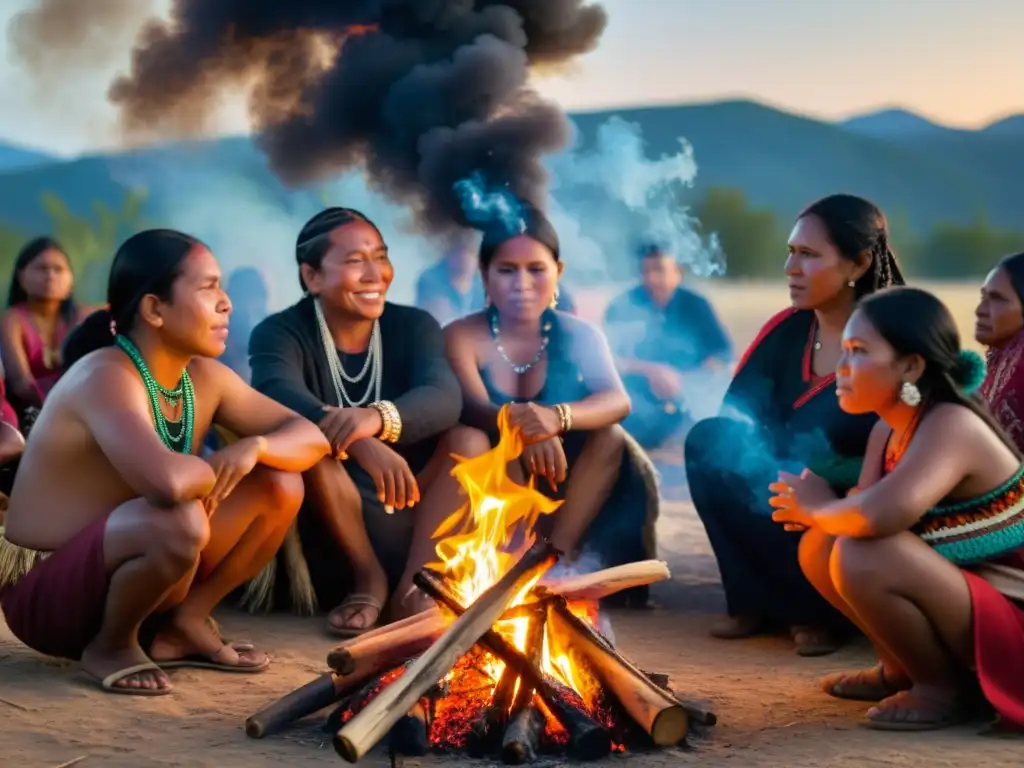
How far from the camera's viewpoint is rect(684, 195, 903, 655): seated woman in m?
4.68

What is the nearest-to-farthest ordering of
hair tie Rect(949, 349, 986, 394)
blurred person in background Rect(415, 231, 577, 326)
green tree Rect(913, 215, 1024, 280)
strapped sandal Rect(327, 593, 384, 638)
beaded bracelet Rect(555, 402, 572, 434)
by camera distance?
hair tie Rect(949, 349, 986, 394) < strapped sandal Rect(327, 593, 384, 638) < beaded bracelet Rect(555, 402, 572, 434) < blurred person in background Rect(415, 231, 577, 326) < green tree Rect(913, 215, 1024, 280)

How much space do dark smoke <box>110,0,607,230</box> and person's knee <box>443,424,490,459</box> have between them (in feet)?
3.41

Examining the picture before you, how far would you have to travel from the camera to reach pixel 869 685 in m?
4.01

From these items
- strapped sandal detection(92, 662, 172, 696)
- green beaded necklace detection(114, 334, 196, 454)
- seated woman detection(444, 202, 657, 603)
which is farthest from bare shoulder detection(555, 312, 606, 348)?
strapped sandal detection(92, 662, 172, 696)

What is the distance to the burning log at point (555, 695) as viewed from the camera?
343 cm

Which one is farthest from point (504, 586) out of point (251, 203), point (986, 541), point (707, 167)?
point (707, 167)

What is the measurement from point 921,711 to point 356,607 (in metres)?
2.14

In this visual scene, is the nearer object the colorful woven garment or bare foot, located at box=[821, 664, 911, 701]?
the colorful woven garment

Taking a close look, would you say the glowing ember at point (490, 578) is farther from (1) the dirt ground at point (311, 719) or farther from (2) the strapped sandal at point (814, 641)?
(2) the strapped sandal at point (814, 641)

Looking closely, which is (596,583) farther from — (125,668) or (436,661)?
(125,668)

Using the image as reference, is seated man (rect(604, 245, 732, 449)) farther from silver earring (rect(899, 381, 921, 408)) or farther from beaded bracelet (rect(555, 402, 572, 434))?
silver earring (rect(899, 381, 921, 408))

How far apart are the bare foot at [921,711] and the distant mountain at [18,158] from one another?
1523 centimetres

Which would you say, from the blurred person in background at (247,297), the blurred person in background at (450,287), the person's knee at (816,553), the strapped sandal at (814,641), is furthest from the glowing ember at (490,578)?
the blurred person in background at (247,297)

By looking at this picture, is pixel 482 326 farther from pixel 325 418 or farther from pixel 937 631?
pixel 937 631
